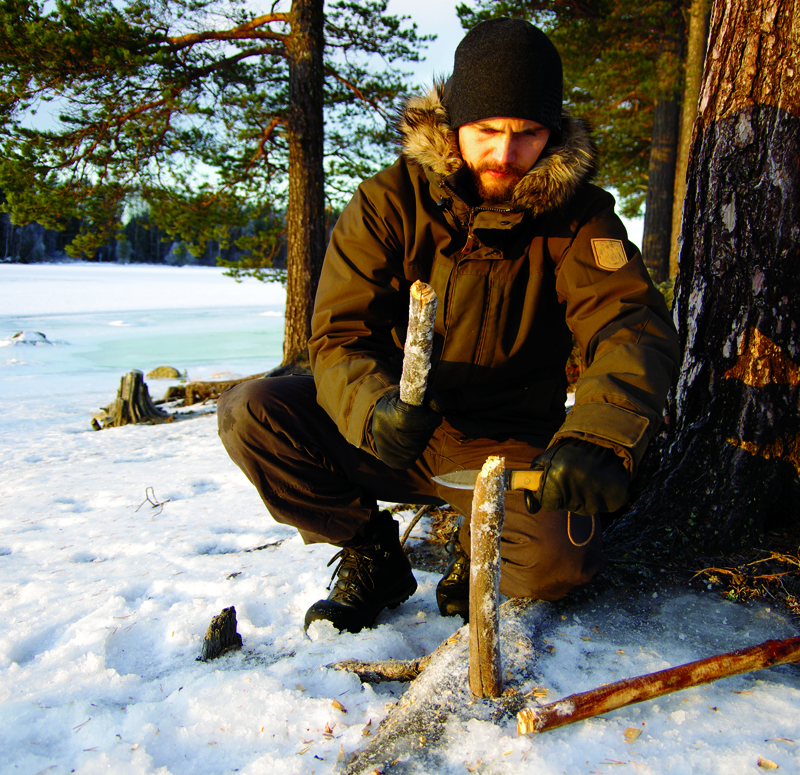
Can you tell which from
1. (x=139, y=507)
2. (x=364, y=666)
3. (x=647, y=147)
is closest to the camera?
(x=364, y=666)

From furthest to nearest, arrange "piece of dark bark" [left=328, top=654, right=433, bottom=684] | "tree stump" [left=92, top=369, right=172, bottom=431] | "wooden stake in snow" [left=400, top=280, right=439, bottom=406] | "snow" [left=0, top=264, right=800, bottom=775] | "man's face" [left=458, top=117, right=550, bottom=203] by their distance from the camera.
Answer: "tree stump" [left=92, top=369, right=172, bottom=431] < "man's face" [left=458, top=117, right=550, bottom=203] < "piece of dark bark" [left=328, top=654, right=433, bottom=684] < "snow" [left=0, top=264, right=800, bottom=775] < "wooden stake in snow" [left=400, top=280, right=439, bottom=406]

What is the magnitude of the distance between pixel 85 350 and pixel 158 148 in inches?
325

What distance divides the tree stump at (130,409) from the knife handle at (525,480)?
6.18 m

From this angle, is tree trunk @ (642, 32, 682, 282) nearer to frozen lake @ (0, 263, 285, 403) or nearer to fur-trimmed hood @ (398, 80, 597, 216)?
frozen lake @ (0, 263, 285, 403)

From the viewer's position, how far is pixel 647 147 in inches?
517

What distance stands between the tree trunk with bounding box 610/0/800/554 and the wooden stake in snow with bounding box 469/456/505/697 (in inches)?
38.3

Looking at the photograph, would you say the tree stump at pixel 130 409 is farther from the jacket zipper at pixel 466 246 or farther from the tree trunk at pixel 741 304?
the tree trunk at pixel 741 304

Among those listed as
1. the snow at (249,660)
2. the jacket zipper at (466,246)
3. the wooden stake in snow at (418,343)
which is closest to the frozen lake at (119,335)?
the snow at (249,660)

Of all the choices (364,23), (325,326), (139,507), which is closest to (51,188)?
(364,23)

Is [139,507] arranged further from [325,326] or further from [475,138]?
[475,138]

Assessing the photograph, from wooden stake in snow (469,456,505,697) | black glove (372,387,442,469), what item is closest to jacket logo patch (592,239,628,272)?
black glove (372,387,442,469)

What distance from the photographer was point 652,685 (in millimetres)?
1421

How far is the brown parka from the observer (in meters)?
1.88

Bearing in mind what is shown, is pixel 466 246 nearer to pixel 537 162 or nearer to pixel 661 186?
pixel 537 162
